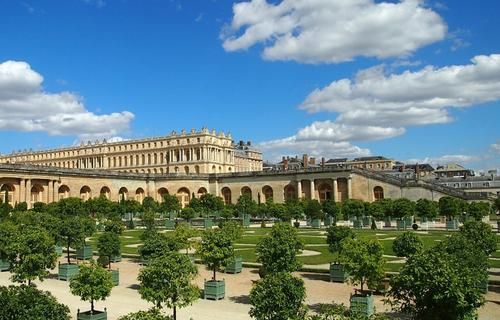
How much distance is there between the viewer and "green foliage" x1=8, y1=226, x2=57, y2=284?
20.3m

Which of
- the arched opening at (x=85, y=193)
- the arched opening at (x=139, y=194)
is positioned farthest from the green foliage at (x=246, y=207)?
the arched opening at (x=139, y=194)

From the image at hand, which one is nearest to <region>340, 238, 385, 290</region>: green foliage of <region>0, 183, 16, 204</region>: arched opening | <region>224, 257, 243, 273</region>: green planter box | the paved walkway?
the paved walkway

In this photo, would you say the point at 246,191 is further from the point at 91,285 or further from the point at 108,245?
the point at 91,285

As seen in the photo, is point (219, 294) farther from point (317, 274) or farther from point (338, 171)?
point (338, 171)

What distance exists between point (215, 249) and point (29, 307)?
1032 cm

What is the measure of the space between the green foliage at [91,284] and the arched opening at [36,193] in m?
54.7

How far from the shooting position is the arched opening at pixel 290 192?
77500 mm

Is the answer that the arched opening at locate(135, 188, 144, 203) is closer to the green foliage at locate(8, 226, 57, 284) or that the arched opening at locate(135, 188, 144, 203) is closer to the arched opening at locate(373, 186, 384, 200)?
→ the arched opening at locate(373, 186, 384, 200)

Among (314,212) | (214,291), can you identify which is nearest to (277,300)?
(214,291)

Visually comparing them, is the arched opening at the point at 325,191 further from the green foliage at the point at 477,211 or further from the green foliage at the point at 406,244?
the green foliage at the point at 406,244

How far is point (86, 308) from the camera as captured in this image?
17547 mm

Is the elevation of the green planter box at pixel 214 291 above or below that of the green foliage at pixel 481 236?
below

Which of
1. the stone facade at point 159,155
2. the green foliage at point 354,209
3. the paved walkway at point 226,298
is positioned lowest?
the paved walkway at point 226,298

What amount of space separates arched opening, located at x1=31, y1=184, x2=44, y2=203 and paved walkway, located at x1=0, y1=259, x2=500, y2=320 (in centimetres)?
4479
